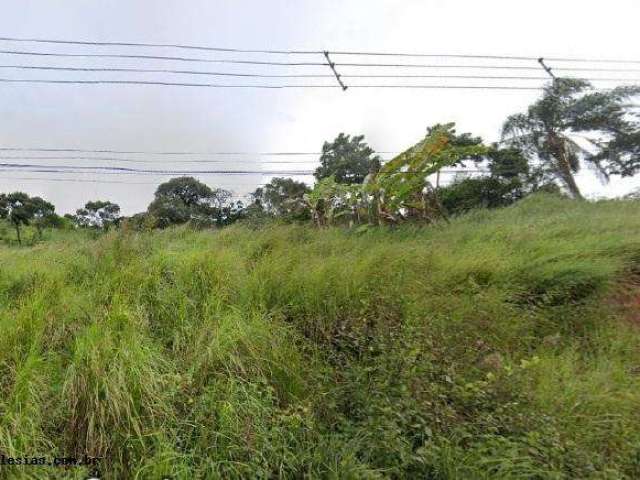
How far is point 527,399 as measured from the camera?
205 cm

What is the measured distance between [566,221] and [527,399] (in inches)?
250

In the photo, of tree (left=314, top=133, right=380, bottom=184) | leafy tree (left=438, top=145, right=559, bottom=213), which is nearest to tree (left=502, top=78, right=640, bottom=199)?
leafy tree (left=438, top=145, right=559, bottom=213)

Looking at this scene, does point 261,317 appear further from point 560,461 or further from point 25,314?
point 560,461

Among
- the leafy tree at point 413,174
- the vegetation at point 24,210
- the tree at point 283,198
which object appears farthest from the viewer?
the vegetation at point 24,210

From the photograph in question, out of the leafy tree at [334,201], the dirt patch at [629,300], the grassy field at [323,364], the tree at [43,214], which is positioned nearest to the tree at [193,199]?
the tree at [43,214]

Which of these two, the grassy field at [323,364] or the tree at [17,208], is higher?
the tree at [17,208]

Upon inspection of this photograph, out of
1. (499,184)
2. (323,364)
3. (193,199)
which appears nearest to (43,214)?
(193,199)

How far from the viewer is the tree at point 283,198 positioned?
30.3ft

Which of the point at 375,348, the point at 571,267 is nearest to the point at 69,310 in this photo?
the point at 375,348

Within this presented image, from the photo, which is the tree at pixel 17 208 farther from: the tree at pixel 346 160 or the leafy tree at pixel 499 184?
the leafy tree at pixel 499 184

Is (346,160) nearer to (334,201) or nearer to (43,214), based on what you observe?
(334,201)

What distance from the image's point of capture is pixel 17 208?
51.8 ft

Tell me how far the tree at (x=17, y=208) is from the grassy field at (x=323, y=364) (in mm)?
15401

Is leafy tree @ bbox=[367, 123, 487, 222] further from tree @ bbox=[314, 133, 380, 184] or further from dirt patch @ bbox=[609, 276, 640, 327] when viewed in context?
tree @ bbox=[314, 133, 380, 184]
